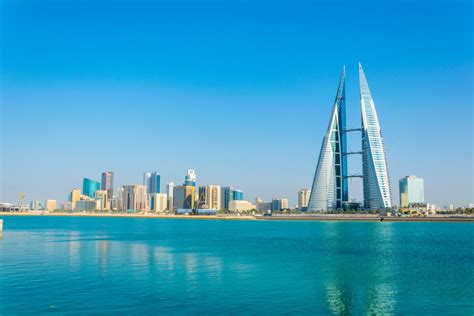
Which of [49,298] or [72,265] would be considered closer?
[49,298]

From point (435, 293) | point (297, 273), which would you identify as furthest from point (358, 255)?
point (435, 293)

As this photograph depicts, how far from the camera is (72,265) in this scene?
136 feet

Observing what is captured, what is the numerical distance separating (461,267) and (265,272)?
2100 cm

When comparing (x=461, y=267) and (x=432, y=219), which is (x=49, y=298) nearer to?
(x=461, y=267)

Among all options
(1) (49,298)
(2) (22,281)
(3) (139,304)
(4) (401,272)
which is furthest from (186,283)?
(4) (401,272)

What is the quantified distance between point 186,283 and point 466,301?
19.7 meters

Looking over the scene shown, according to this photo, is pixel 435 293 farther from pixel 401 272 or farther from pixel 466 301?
pixel 401 272

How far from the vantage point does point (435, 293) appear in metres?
30.2

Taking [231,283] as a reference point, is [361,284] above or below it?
below

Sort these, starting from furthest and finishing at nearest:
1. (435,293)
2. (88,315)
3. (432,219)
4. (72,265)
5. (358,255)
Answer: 1. (432,219)
2. (358,255)
3. (72,265)
4. (435,293)
5. (88,315)

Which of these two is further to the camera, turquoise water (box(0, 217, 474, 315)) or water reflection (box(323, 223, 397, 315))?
water reflection (box(323, 223, 397, 315))

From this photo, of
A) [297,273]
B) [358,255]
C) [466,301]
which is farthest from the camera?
[358,255]

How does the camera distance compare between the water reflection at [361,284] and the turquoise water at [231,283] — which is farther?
the water reflection at [361,284]

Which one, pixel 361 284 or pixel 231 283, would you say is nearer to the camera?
pixel 231 283
